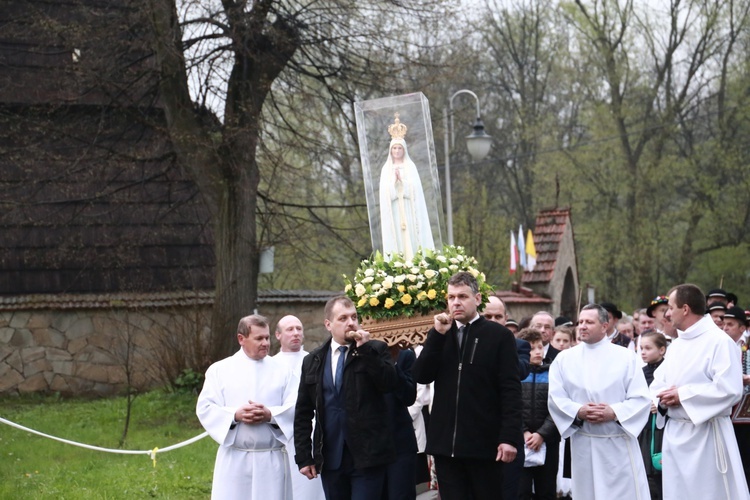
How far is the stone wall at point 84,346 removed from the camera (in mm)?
19750

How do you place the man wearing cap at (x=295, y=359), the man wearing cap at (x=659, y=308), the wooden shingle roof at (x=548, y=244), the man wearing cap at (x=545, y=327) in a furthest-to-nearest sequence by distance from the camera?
the wooden shingle roof at (x=548, y=244)
the man wearing cap at (x=659, y=308)
the man wearing cap at (x=545, y=327)
the man wearing cap at (x=295, y=359)

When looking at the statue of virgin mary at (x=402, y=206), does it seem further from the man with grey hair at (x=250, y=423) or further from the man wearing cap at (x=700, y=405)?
the man wearing cap at (x=700, y=405)

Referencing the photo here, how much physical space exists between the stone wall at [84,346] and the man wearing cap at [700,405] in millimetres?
11742

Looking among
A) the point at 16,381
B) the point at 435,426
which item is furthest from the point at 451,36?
the point at 435,426

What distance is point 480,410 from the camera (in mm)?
7289

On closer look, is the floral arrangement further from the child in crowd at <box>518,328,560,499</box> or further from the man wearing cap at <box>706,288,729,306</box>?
→ the man wearing cap at <box>706,288,729,306</box>

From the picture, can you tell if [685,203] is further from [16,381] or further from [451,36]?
[16,381]

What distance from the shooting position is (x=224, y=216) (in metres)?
18.3

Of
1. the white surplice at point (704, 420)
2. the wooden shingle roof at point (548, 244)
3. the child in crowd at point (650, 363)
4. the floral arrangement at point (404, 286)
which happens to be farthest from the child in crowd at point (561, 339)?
the wooden shingle roof at point (548, 244)

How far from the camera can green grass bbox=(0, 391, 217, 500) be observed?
472 inches

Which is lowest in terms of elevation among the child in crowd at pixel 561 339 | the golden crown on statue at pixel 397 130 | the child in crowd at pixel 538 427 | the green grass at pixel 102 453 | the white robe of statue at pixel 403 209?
the green grass at pixel 102 453

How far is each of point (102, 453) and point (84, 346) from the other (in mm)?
5847

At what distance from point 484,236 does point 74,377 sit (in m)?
16.6

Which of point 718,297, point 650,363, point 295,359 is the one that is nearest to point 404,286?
point 295,359
